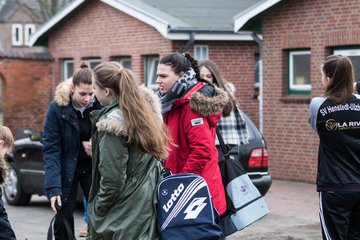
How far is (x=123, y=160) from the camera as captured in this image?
532 cm

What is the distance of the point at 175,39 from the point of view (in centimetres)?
1947

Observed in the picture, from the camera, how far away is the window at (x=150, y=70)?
20.8 meters

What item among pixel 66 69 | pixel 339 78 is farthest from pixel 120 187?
pixel 66 69

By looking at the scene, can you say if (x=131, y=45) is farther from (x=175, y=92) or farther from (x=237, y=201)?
(x=175, y=92)

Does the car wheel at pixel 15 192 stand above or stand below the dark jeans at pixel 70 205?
below

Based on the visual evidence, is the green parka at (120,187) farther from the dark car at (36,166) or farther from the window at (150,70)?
the window at (150,70)

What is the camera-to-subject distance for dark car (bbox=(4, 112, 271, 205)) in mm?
11672

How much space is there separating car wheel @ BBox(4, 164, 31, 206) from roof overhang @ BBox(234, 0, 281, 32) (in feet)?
20.5

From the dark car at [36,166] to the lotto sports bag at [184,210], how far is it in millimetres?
6004

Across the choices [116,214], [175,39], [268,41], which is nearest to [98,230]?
[116,214]

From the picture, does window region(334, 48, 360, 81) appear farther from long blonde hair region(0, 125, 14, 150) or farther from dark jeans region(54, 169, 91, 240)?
long blonde hair region(0, 125, 14, 150)

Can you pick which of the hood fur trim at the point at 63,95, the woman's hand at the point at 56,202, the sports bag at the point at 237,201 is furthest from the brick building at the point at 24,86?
the sports bag at the point at 237,201

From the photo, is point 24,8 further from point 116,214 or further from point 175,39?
point 116,214

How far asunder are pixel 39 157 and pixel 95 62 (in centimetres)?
1044
